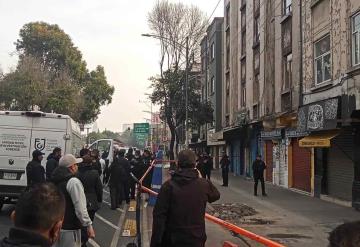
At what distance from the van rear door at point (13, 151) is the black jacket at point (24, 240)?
11938 mm

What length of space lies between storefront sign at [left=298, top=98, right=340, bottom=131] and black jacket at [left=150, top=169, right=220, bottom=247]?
1181 centimetres

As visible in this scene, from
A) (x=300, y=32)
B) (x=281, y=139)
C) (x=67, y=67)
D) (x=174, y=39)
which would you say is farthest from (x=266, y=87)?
(x=67, y=67)

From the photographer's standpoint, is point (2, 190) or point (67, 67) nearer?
point (2, 190)

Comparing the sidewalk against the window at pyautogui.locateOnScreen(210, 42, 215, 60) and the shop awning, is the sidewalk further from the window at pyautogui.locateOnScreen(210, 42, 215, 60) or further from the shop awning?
the window at pyautogui.locateOnScreen(210, 42, 215, 60)

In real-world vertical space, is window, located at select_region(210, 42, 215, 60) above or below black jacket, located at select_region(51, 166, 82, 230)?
above

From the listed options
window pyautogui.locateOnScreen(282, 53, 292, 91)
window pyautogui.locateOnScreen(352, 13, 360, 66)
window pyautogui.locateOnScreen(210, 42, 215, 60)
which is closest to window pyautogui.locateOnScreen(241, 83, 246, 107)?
window pyautogui.locateOnScreen(282, 53, 292, 91)

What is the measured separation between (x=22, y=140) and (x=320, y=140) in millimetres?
8715

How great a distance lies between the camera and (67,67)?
2162 inches

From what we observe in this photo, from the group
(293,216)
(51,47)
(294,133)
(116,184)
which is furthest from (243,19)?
(51,47)

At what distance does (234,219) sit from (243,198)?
603 cm

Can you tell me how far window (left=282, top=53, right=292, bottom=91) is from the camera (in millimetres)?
23358

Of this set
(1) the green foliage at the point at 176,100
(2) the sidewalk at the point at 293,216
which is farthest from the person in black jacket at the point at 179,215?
(1) the green foliage at the point at 176,100

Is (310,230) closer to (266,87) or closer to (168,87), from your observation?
(266,87)

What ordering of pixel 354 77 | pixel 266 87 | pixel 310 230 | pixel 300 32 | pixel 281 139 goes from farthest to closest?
1. pixel 266 87
2. pixel 281 139
3. pixel 300 32
4. pixel 354 77
5. pixel 310 230
